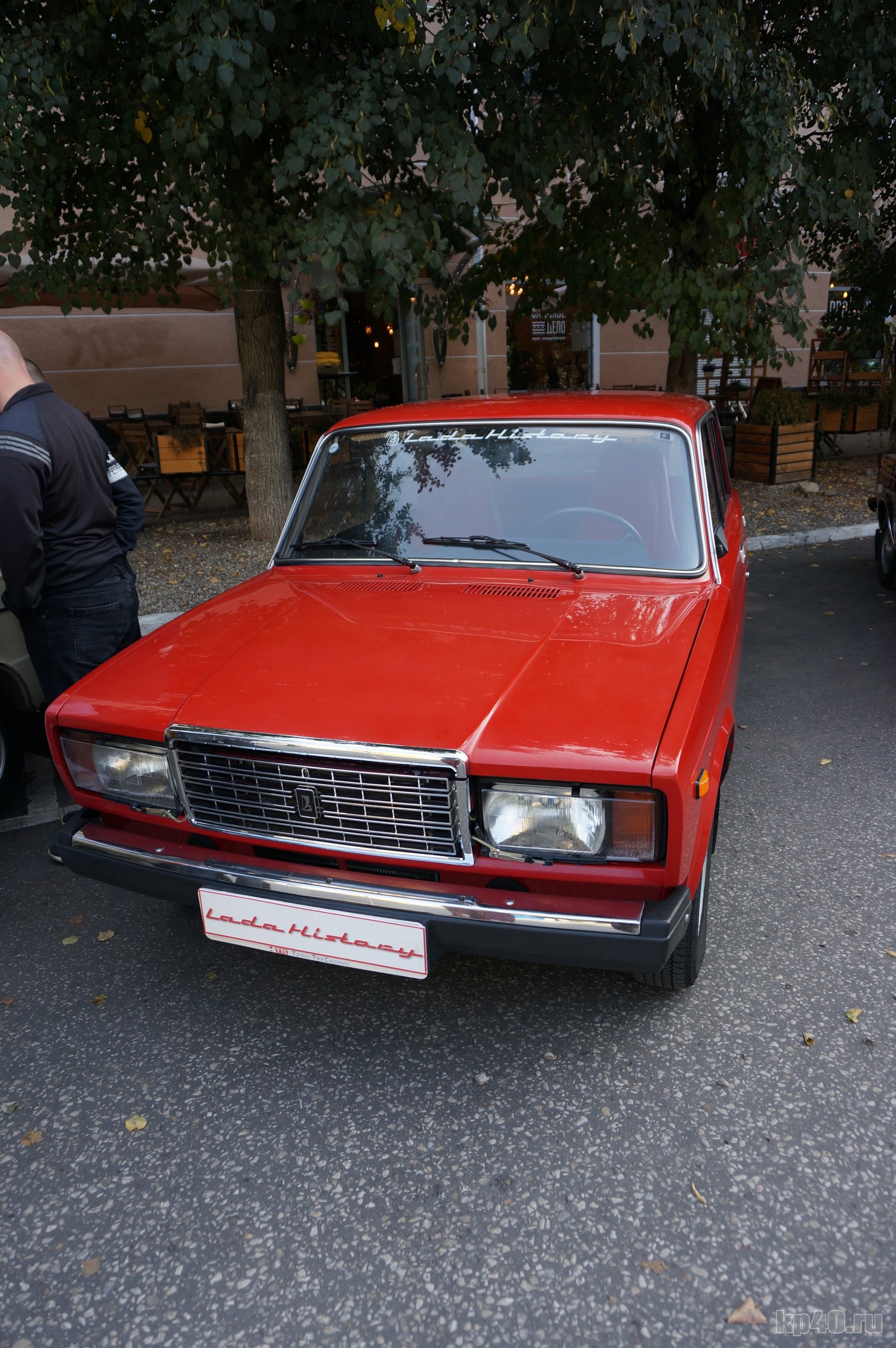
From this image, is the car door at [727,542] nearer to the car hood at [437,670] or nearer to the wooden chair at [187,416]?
the car hood at [437,670]

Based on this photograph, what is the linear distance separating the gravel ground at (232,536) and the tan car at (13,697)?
2.34 meters

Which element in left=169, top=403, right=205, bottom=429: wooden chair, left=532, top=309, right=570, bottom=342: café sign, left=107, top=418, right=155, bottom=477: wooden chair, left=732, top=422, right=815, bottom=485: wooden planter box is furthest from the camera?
left=532, top=309, right=570, bottom=342: café sign

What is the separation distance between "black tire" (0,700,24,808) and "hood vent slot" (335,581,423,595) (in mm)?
1862

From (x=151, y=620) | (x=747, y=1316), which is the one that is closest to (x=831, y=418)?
(x=151, y=620)

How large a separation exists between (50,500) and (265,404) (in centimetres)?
535

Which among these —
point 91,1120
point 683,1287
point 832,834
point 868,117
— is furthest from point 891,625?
point 91,1120

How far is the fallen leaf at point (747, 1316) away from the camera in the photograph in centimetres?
182

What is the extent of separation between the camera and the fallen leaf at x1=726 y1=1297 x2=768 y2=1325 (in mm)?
1818

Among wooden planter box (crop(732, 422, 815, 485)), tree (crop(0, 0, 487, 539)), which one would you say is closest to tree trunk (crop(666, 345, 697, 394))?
wooden planter box (crop(732, 422, 815, 485))

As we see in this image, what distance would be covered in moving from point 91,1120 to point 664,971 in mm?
1650

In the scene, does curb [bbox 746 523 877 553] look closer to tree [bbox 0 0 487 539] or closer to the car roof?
tree [bbox 0 0 487 539]

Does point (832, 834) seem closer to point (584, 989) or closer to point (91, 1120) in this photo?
point (584, 989)

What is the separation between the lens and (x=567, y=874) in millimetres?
2213

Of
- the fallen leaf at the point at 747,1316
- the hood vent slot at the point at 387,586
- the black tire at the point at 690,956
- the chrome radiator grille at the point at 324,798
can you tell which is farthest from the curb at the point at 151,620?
the fallen leaf at the point at 747,1316
